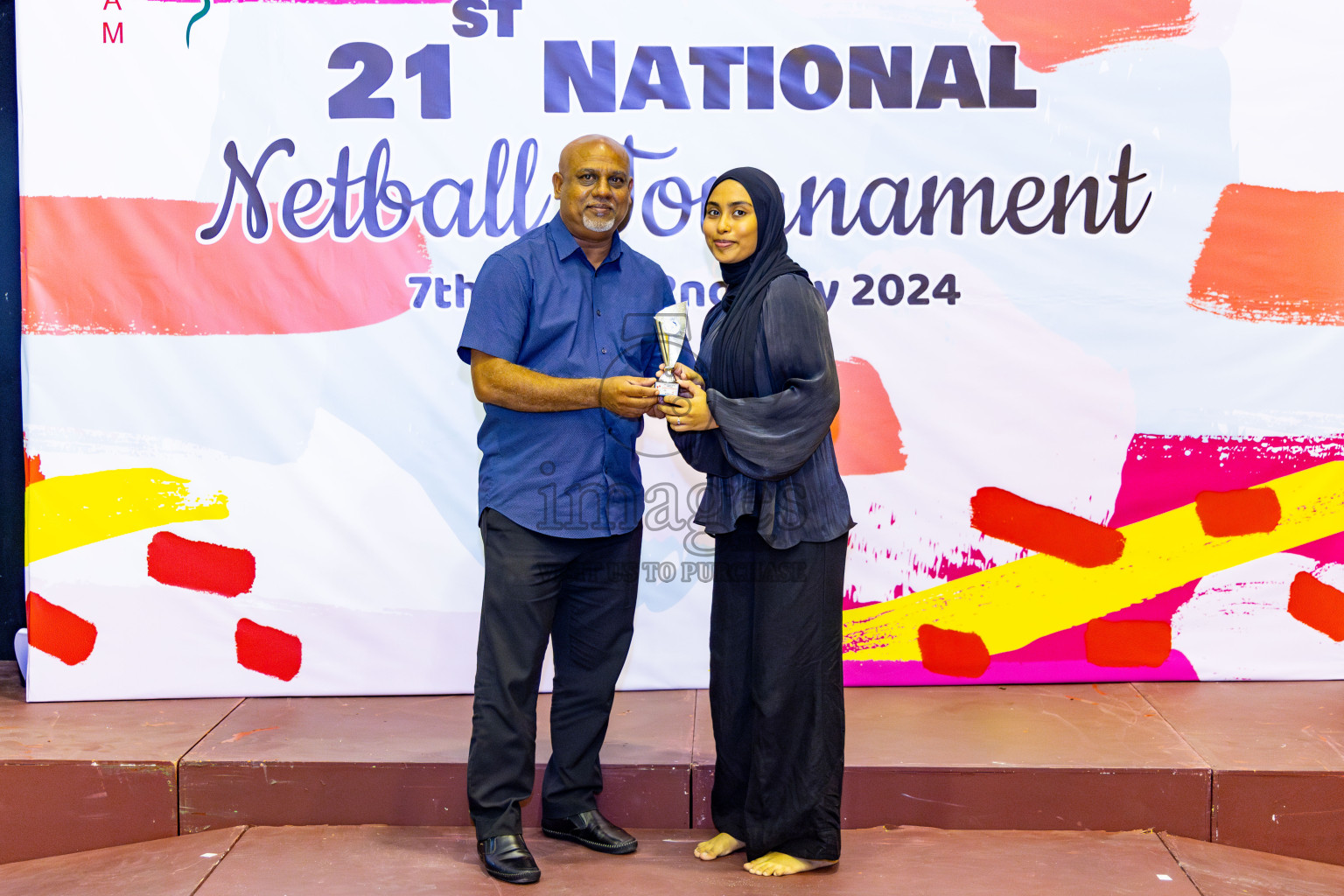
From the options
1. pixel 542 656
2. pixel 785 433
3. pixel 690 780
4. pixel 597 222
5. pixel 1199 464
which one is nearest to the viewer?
pixel 785 433

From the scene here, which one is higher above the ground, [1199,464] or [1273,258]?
[1273,258]

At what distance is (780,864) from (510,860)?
60 cm

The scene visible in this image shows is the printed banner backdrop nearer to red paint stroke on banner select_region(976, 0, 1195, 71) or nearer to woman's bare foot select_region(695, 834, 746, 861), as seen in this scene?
red paint stroke on banner select_region(976, 0, 1195, 71)

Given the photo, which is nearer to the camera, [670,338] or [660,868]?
[670,338]

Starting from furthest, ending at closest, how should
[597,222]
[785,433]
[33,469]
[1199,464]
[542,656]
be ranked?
[1199,464]
[33,469]
[542,656]
[597,222]
[785,433]

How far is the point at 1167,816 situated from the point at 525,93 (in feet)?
8.65

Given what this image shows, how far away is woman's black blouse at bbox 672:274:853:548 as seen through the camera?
2354 millimetres

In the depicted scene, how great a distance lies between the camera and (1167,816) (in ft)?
9.14

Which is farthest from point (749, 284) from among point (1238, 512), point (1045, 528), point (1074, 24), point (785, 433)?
point (1238, 512)

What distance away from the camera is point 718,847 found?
8.54 feet

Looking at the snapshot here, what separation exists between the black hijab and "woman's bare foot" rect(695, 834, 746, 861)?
1046 millimetres

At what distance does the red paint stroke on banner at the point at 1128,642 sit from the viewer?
3453 mm

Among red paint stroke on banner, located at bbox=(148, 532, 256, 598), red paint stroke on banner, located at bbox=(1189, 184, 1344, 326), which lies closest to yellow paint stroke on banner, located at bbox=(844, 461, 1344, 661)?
red paint stroke on banner, located at bbox=(1189, 184, 1344, 326)

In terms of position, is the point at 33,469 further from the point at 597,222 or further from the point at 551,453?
the point at 597,222
